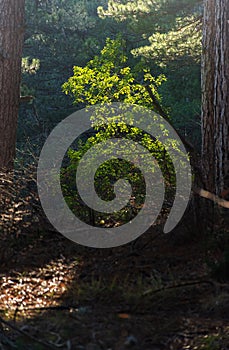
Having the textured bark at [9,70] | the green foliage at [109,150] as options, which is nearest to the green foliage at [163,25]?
the green foliage at [109,150]

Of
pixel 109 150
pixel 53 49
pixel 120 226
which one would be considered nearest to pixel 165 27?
pixel 109 150

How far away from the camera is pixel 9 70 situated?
9.78m

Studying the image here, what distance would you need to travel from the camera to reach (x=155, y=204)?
299 inches

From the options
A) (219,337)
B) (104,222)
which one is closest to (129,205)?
(104,222)

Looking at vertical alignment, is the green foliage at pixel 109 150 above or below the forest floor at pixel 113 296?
above

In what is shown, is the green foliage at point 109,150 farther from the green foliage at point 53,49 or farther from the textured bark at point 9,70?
the green foliage at point 53,49

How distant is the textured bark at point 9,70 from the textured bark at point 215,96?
108 inches

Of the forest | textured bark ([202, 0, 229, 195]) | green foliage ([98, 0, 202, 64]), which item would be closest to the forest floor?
the forest

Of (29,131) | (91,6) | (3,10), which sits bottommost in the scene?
(29,131)

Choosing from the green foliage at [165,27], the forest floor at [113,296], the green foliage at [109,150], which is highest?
the green foliage at [165,27]

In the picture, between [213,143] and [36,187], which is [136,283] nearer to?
[36,187]

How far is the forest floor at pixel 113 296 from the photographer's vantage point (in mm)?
3949

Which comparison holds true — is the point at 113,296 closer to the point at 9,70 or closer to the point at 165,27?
the point at 9,70

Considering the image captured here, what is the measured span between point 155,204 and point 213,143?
5.18 ft
